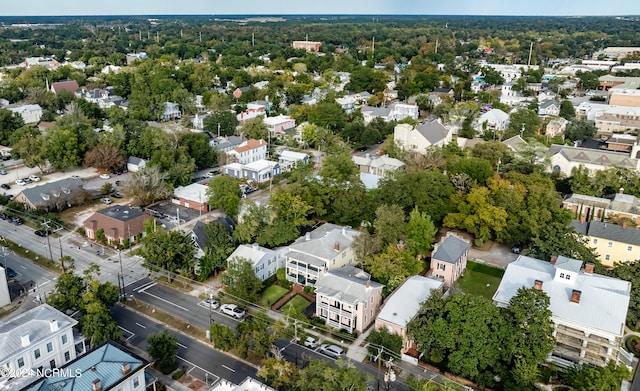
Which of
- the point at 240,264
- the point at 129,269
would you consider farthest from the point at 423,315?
the point at 129,269

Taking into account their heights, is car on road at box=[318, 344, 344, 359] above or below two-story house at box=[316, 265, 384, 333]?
below

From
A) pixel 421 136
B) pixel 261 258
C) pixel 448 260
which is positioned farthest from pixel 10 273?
pixel 421 136

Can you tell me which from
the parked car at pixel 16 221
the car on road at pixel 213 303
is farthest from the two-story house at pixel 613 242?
the parked car at pixel 16 221

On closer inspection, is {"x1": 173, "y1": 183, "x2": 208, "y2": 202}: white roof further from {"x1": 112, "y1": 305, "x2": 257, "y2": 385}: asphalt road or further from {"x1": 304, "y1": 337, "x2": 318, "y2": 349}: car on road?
{"x1": 304, "y1": 337, "x2": 318, "y2": 349}: car on road

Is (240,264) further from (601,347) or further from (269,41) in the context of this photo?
Result: (269,41)

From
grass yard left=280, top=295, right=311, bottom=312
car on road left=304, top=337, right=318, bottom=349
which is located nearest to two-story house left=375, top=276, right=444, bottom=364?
car on road left=304, top=337, right=318, bottom=349

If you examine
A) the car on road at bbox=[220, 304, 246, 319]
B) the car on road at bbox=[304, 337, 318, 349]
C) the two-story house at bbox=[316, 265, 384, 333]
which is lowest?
the car on road at bbox=[304, 337, 318, 349]
